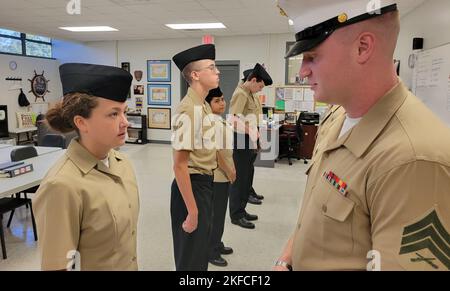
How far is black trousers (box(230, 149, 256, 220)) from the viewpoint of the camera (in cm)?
374

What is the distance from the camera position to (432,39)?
179 inches

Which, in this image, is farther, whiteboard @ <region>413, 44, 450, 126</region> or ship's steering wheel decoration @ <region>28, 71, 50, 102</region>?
ship's steering wheel decoration @ <region>28, 71, 50, 102</region>

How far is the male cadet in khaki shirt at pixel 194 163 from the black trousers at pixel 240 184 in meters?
1.55

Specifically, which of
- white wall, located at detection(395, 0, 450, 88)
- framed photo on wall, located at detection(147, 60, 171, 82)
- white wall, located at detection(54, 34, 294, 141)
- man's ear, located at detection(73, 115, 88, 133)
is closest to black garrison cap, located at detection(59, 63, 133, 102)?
man's ear, located at detection(73, 115, 88, 133)

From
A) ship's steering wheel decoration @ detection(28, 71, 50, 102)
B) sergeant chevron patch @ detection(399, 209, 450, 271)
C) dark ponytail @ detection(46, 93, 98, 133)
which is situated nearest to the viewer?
sergeant chevron patch @ detection(399, 209, 450, 271)

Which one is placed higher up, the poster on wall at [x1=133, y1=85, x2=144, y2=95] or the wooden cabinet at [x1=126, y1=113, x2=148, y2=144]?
the poster on wall at [x1=133, y1=85, x2=144, y2=95]

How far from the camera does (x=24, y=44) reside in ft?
29.0

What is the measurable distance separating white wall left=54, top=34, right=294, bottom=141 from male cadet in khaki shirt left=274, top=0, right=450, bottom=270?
24.9ft

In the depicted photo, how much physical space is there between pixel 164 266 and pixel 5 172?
177 centimetres

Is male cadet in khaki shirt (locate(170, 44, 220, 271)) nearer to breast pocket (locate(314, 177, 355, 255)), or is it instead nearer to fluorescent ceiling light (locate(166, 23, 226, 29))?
breast pocket (locate(314, 177, 355, 255))

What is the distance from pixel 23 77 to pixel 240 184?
8.15 meters

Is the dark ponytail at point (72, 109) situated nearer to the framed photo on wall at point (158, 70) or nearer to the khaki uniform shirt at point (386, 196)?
the khaki uniform shirt at point (386, 196)
